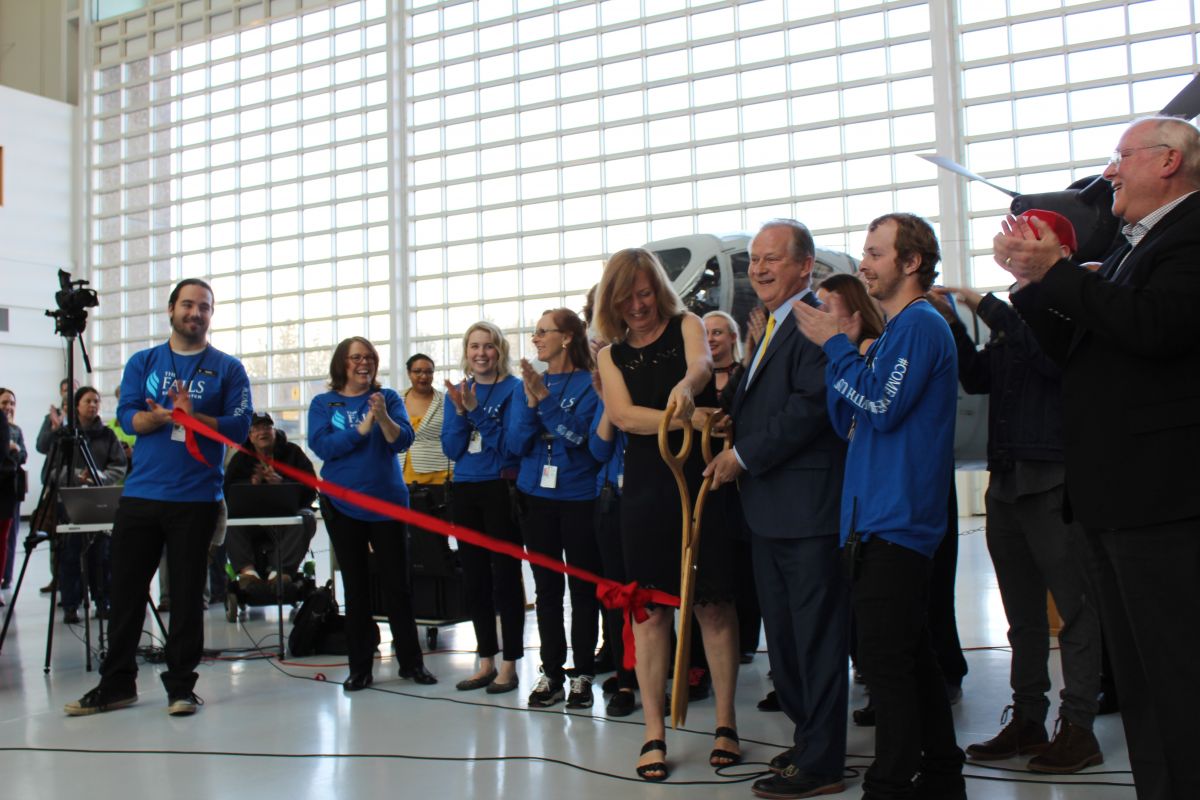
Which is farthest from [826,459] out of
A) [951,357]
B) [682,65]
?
[682,65]

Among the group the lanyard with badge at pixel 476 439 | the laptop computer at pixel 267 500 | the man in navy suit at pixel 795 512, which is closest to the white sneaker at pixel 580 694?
the lanyard with badge at pixel 476 439

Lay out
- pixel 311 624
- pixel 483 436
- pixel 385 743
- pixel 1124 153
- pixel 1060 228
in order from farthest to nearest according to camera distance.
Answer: pixel 311 624, pixel 483 436, pixel 385 743, pixel 1060 228, pixel 1124 153

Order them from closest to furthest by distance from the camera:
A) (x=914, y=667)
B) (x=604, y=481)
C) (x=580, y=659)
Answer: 1. (x=914, y=667)
2. (x=604, y=481)
3. (x=580, y=659)

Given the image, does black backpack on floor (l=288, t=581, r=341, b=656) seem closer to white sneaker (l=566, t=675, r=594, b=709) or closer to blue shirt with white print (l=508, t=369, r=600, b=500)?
blue shirt with white print (l=508, t=369, r=600, b=500)

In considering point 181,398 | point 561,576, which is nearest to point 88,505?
point 181,398

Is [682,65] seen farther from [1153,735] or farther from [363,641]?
[1153,735]

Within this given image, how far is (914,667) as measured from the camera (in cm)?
268

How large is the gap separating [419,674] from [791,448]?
271 centimetres

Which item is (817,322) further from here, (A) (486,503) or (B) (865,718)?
(A) (486,503)

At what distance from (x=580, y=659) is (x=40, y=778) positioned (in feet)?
6.90

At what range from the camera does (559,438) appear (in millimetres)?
4445

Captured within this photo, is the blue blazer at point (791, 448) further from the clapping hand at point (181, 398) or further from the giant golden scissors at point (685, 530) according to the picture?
the clapping hand at point (181, 398)

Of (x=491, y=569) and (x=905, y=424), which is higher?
(x=905, y=424)

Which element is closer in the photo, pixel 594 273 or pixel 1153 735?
pixel 1153 735
